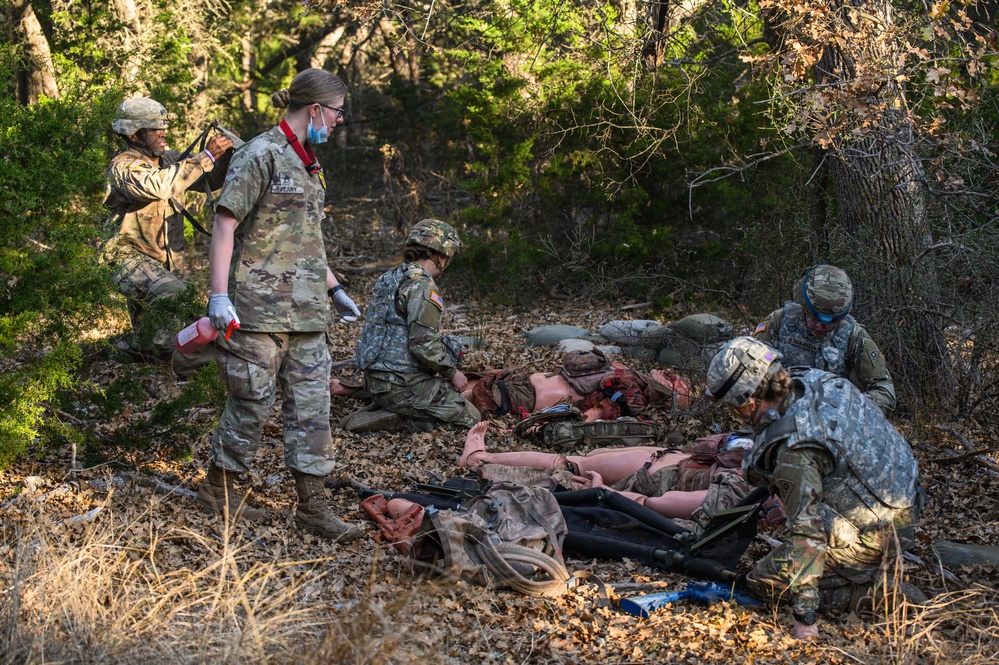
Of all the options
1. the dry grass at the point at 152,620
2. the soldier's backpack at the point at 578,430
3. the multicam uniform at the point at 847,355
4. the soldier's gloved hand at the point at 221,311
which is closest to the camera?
the dry grass at the point at 152,620

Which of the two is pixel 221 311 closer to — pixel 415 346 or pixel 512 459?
pixel 512 459

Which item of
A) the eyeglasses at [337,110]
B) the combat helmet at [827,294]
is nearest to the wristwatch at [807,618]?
the combat helmet at [827,294]

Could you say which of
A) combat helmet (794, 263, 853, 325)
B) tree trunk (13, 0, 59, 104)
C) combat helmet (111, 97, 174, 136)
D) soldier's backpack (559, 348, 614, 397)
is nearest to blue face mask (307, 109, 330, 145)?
combat helmet (111, 97, 174, 136)

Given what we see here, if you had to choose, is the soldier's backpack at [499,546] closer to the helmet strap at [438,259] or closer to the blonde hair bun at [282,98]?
the blonde hair bun at [282,98]

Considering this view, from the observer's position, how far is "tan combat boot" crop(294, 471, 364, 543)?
15.4 feet

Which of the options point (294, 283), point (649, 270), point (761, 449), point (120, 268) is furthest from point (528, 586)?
point (649, 270)

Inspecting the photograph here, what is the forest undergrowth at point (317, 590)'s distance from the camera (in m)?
3.26

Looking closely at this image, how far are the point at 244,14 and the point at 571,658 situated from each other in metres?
12.7

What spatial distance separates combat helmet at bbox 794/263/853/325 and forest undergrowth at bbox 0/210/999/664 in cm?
96

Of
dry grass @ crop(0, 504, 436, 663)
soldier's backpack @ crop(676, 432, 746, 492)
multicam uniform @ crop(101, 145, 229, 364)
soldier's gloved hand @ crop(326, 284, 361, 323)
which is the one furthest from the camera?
multicam uniform @ crop(101, 145, 229, 364)

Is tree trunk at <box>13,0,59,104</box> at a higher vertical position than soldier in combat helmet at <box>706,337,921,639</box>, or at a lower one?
higher

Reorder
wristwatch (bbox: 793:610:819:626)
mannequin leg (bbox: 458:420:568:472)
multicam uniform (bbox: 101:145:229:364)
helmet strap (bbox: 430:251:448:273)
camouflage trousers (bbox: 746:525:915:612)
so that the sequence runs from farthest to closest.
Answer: helmet strap (bbox: 430:251:448:273) → multicam uniform (bbox: 101:145:229:364) → mannequin leg (bbox: 458:420:568:472) → camouflage trousers (bbox: 746:525:915:612) → wristwatch (bbox: 793:610:819:626)

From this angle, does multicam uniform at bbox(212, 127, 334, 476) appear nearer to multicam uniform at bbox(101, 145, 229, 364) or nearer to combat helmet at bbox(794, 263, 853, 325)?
multicam uniform at bbox(101, 145, 229, 364)

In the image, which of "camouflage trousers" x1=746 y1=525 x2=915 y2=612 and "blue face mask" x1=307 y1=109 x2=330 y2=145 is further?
"blue face mask" x1=307 y1=109 x2=330 y2=145
